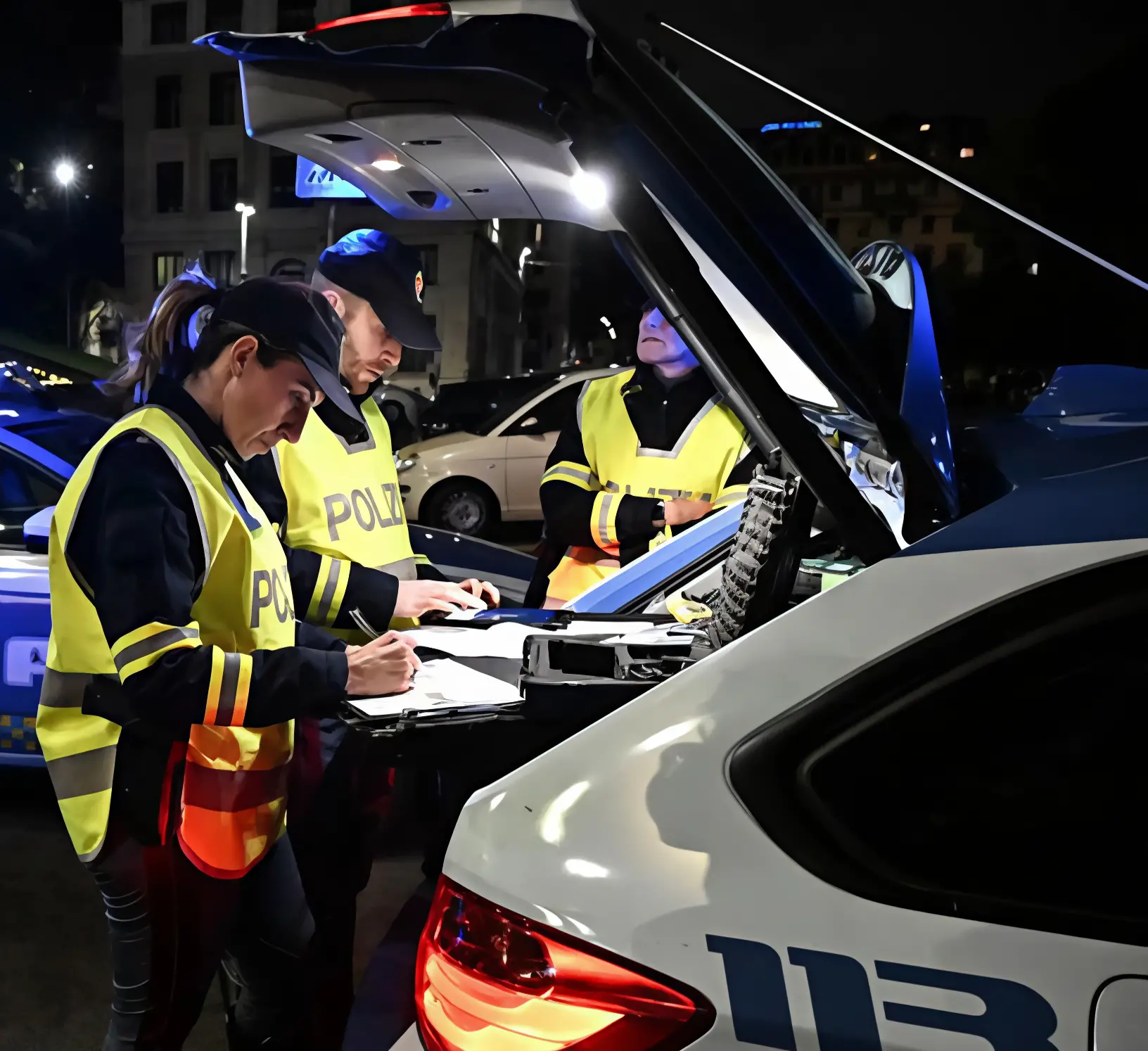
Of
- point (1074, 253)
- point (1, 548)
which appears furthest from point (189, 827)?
point (1, 548)

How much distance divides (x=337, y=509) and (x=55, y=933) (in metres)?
1.42

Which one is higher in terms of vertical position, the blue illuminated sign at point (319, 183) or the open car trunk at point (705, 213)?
the blue illuminated sign at point (319, 183)

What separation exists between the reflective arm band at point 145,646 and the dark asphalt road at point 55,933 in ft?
3.90

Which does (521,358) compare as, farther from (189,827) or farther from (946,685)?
(946,685)

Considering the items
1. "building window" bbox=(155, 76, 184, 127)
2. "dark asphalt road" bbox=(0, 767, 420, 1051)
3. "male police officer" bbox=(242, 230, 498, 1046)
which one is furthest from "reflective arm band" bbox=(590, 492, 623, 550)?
"building window" bbox=(155, 76, 184, 127)

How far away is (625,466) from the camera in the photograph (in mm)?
2832

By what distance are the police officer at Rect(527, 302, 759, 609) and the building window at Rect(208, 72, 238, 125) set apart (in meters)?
1.65

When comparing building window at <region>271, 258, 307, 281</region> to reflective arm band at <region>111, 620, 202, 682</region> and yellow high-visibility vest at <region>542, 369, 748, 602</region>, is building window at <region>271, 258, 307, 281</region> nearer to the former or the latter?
yellow high-visibility vest at <region>542, 369, 748, 602</region>

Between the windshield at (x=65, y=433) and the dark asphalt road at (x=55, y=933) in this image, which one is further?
the windshield at (x=65, y=433)

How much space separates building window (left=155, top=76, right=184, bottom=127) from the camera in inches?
140

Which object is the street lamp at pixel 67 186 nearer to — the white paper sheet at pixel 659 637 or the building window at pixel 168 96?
the building window at pixel 168 96

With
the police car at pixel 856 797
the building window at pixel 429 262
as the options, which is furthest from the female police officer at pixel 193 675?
the building window at pixel 429 262

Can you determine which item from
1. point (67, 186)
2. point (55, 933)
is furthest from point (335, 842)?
point (67, 186)

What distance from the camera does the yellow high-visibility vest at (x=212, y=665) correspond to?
4.84 feet
